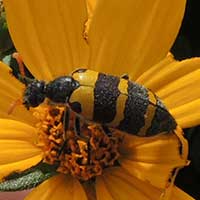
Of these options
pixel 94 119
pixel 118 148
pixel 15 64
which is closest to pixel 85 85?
pixel 94 119

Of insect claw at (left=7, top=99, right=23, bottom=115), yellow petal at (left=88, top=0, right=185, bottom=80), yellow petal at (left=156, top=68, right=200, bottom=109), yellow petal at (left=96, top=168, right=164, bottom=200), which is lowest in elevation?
yellow petal at (left=96, top=168, right=164, bottom=200)

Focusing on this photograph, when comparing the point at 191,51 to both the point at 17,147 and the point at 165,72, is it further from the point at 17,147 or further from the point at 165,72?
the point at 17,147

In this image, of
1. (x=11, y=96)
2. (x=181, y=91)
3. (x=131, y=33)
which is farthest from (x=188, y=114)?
(x=11, y=96)

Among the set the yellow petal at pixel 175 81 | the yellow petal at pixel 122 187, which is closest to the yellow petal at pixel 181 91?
the yellow petal at pixel 175 81

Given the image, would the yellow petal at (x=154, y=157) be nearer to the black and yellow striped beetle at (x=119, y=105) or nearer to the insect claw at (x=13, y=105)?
the black and yellow striped beetle at (x=119, y=105)

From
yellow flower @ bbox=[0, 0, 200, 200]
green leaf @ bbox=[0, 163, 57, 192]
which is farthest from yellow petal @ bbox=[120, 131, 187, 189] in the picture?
green leaf @ bbox=[0, 163, 57, 192]

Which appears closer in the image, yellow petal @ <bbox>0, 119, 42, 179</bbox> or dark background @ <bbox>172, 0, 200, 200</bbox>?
yellow petal @ <bbox>0, 119, 42, 179</bbox>

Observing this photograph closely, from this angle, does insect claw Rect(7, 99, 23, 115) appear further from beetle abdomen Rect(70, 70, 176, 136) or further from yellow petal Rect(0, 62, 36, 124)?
beetle abdomen Rect(70, 70, 176, 136)
